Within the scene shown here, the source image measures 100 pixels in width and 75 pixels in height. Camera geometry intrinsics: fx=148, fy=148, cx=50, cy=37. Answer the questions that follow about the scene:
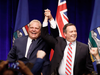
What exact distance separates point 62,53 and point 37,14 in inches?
74.8

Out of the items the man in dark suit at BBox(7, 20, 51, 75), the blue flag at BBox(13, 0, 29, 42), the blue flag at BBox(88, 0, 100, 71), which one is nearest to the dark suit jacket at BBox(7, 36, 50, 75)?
the man in dark suit at BBox(7, 20, 51, 75)

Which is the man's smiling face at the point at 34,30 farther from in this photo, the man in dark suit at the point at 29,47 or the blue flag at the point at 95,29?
the blue flag at the point at 95,29

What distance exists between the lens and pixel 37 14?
355 cm

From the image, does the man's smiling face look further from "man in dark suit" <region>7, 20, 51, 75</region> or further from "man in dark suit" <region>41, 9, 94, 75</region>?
"man in dark suit" <region>41, 9, 94, 75</region>

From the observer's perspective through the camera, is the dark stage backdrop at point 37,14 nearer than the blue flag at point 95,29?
No

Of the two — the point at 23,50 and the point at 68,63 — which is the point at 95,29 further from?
the point at 23,50

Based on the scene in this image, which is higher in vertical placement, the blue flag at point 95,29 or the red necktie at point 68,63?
the blue flag at point 95,29

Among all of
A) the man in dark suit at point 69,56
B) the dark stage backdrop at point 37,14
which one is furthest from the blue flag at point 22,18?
the man in dark suit at point 69,56

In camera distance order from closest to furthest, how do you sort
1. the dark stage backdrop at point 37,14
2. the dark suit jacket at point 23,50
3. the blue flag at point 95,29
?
the dark suit jacket at point 23,50
the blue flag at point 95,29
the dark stage backdrop at point 37,14

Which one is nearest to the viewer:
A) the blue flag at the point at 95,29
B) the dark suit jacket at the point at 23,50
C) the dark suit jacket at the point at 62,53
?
the dark suit jacket at the point at 62,53

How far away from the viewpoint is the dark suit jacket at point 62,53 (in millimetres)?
1808

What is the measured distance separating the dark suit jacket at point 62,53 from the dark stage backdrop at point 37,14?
168 centimetres

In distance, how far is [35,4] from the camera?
11.6 ft

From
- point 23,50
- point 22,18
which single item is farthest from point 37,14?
point 23,50
